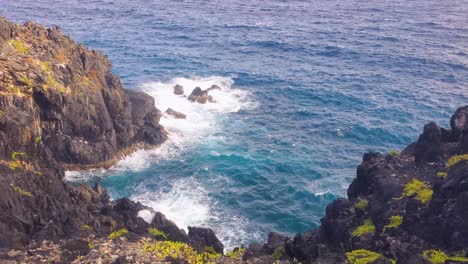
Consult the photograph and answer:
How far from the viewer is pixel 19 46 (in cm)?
5181

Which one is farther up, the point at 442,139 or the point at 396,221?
the point at 442,139

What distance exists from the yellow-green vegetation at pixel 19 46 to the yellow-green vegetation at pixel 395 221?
4137 centimetres

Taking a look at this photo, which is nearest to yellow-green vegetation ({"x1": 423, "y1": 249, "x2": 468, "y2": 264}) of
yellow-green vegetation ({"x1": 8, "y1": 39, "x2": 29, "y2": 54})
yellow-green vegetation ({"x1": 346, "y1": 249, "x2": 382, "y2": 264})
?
yellow-green vegetation ({"x1": 346, "y1": 249, "x2": 382, "y2": 264})

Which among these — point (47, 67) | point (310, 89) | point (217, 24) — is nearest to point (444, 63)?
point (310, 89)

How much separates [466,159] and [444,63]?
63248 mm

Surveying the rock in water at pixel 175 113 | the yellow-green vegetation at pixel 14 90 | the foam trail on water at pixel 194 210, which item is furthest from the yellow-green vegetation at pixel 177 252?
the rock in water at pixel 175 113

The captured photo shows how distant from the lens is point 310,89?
8056 centimetres

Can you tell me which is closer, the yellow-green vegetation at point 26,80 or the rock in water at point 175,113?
the yellow-green vegetation at point 26,80

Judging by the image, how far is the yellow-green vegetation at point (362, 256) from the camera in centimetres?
2836

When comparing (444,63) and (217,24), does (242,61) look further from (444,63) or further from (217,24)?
(444,63)

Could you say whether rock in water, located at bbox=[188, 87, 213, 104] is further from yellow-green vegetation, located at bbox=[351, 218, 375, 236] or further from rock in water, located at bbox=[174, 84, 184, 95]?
yellow-green vegetation, located at bbox=[351, 218, 375, 236]

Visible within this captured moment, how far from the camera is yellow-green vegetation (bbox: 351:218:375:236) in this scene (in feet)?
107

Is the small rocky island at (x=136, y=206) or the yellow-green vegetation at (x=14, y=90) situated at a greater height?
the yellow-green vegetation at (x=14, y=90)

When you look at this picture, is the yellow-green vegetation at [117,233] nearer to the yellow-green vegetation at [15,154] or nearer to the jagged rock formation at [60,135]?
the jagged rock formation at [60,135]
